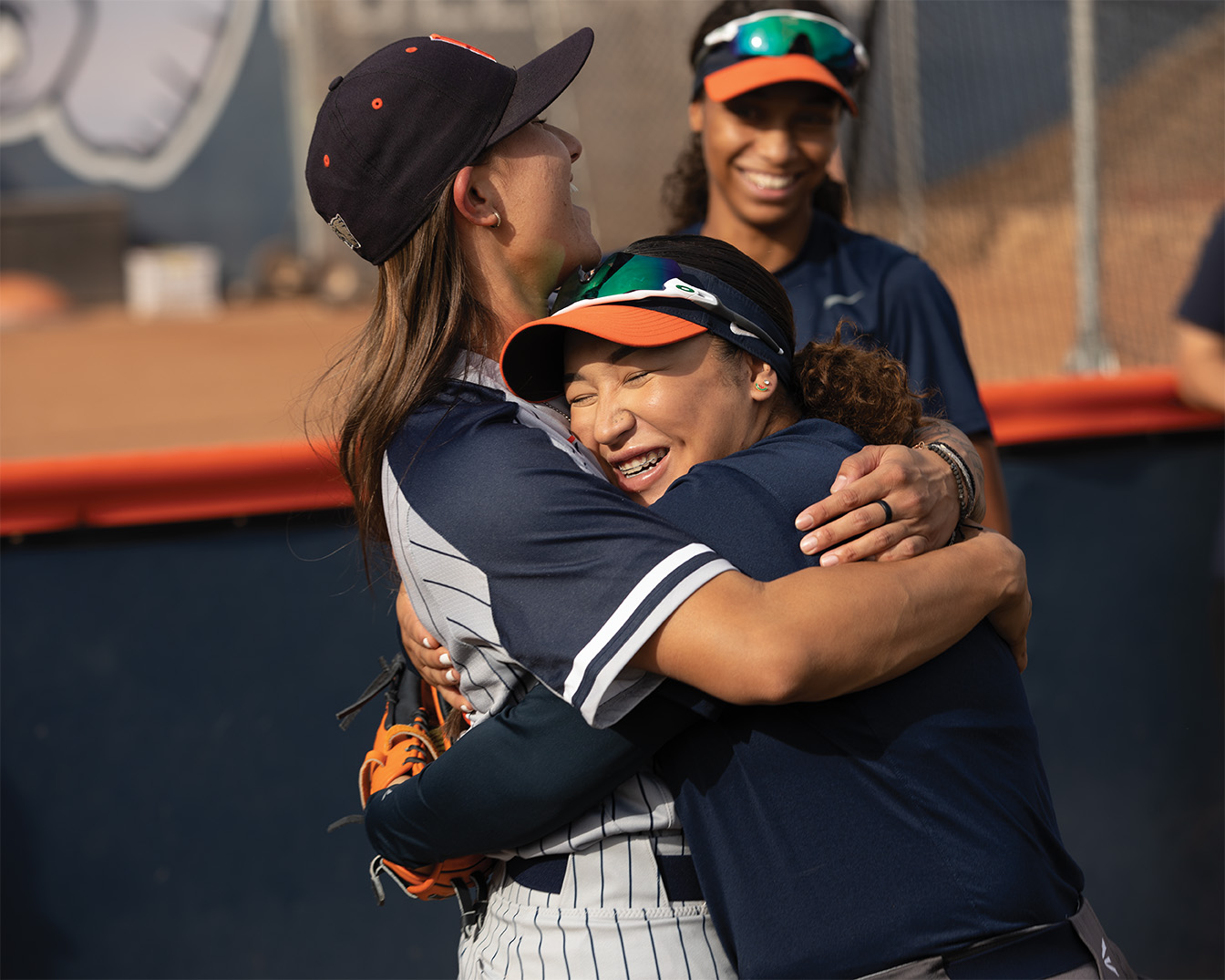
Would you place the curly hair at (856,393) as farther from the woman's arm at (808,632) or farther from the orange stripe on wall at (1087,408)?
the orange stripe on wall at (1087,408)

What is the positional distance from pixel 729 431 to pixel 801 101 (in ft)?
5.23

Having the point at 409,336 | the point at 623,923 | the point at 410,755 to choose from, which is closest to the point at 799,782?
the point at 623,923

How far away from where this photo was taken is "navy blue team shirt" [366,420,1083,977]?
1300 mm

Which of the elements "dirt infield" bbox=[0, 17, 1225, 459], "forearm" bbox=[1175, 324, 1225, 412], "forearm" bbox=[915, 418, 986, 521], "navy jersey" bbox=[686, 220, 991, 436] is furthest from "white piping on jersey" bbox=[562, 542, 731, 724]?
"dirt infield" bbox=[0, 17, 1225, 459]

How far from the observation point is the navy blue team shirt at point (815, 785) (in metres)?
1.30

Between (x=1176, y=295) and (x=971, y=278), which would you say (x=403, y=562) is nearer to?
(x=1176, y=295)

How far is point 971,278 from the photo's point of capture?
1040 cm

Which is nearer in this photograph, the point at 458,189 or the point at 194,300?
the point at 458,189

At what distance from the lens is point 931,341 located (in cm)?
265

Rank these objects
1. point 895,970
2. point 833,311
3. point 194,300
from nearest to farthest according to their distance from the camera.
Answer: point 895,970, point 833,311, point 194,300

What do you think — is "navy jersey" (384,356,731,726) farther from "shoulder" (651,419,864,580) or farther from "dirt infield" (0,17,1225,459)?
"dirt infield" (0,17,1225,459)

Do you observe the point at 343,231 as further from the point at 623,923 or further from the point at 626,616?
the point at 623,923

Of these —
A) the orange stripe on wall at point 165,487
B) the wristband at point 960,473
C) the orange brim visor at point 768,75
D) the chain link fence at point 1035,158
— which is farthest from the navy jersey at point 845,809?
the chain link fence at point 1035,158

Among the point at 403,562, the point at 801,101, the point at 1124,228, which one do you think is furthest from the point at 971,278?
the point at 403,562
